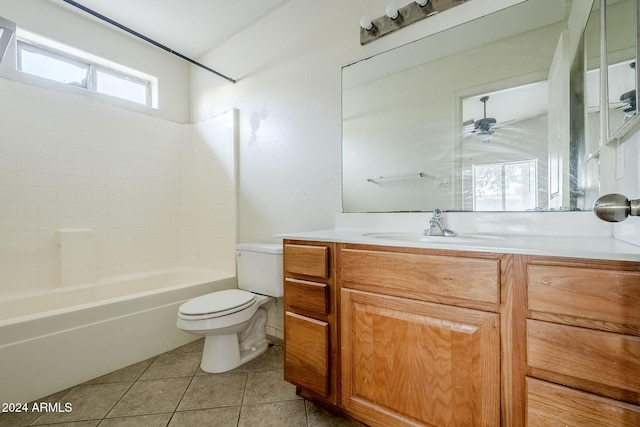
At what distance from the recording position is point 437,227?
53.7 inches

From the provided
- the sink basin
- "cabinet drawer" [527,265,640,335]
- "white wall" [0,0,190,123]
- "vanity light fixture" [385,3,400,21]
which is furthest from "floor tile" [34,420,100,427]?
"vanity light fixture" [385,3,400,21]

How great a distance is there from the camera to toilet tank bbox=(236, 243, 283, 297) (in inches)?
73.1

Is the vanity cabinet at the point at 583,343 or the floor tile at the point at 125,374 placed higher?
the vanity cabinet at the point at 583,343

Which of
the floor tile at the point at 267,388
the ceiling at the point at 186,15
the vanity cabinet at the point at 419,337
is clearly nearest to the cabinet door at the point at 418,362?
the vanity cabinet at the point at 419,337

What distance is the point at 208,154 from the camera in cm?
268

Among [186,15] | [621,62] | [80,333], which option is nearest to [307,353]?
[80,333]

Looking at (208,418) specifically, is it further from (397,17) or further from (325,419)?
(397,17)

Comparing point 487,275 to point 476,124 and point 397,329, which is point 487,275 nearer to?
point 397,329

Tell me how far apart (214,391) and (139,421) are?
353 millimetres

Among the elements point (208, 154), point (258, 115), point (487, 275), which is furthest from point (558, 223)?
point (208, 154)

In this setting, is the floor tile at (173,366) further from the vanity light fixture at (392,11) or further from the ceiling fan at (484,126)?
the vanity light fixture at (392,11)

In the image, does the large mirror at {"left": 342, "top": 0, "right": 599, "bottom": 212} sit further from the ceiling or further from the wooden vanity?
the ceiling

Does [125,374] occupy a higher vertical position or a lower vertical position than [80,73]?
lower

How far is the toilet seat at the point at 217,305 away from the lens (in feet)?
→ 5.22
